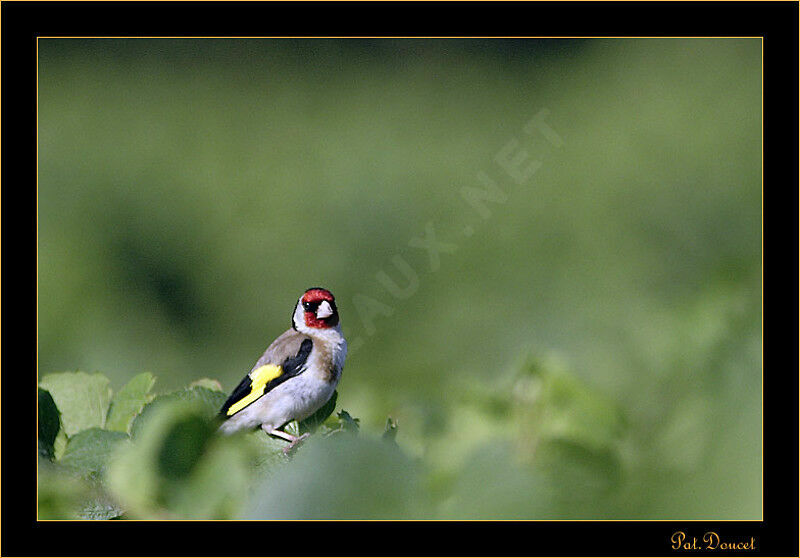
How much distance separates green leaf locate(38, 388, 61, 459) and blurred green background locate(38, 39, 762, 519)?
732mm

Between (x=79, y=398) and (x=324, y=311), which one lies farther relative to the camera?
(x=324, y=311)

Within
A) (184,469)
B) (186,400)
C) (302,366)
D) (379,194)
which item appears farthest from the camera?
(379,194)

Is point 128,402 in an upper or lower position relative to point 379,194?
lower

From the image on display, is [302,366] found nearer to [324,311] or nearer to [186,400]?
[324,311]

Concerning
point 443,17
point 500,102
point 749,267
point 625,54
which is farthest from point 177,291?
point 749,267

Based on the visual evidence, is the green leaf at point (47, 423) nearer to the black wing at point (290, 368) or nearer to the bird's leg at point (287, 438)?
the bird's leg at point (287, 438)

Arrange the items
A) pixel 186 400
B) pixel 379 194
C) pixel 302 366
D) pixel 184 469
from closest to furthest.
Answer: pixel 184 469 → pixel 186 400 → pixel 302 366 → pixel 379 194

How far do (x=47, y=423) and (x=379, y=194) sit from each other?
1.94 metres

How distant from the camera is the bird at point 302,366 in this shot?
0.68 m

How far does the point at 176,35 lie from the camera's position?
71 centimetres
